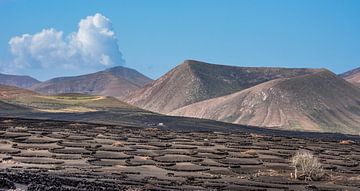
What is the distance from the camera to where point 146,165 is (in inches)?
1746

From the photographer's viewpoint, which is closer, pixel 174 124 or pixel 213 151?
pixel 213 151

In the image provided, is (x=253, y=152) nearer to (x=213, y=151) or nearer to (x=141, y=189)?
(x=213, y=151)

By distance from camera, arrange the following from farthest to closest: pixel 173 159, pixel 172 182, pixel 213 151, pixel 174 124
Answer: pixel 174 124
pixel 213 151
pixel 173 159
pixel 172 182

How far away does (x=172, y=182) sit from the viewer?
34500mm

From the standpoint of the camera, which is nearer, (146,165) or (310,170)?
(310,170)

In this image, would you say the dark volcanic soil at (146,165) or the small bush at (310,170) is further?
the small bush at (310,170)

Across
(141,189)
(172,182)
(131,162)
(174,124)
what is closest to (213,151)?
(131,162)

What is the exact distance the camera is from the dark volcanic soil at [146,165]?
103 feet

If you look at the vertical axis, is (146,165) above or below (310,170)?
below

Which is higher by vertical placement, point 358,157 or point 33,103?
point 33,103

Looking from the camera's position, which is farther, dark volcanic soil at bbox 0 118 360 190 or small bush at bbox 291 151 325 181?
small bush at bbox 291 151 325 181

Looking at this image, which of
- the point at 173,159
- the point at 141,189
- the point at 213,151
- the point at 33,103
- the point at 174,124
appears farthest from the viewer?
the point at 33,103

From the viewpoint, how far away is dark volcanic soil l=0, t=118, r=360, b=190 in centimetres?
3130

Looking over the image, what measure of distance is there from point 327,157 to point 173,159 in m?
18.4
